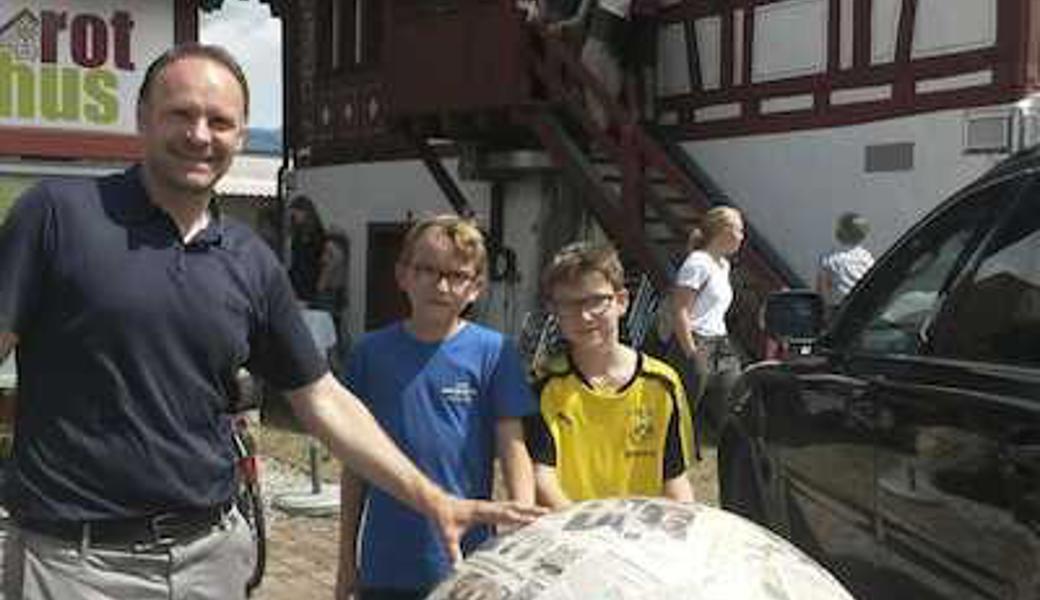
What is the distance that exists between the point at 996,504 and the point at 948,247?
3.35 ft

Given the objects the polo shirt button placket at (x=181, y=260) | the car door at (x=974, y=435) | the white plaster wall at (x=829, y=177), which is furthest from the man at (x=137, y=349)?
the white plaster wall at (x=829, y=177)

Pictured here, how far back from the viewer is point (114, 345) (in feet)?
10.1

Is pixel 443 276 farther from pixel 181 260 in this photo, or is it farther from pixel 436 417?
pixel 181 260

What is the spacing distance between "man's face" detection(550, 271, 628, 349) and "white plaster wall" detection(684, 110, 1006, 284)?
9.80 metres

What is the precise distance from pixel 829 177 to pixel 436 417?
1135 cm

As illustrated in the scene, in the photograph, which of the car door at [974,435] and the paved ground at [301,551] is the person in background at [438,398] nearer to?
the car door at [974,435]

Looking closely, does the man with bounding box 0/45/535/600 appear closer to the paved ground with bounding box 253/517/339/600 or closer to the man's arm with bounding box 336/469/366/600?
the man's arm with bounding box 336/469/366/600

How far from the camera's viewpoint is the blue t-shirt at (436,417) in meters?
3.90

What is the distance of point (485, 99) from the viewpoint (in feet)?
54.1

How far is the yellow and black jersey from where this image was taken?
3.92 metres

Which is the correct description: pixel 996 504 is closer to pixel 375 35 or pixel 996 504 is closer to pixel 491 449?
pixel 491 449

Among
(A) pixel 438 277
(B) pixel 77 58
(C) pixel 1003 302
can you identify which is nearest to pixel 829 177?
(B) pixel 77 58

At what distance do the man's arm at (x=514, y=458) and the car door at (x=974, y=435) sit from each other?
34.8 inches

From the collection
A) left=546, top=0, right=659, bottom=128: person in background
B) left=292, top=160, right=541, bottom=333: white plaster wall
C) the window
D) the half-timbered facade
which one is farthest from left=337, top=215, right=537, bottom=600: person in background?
the window
